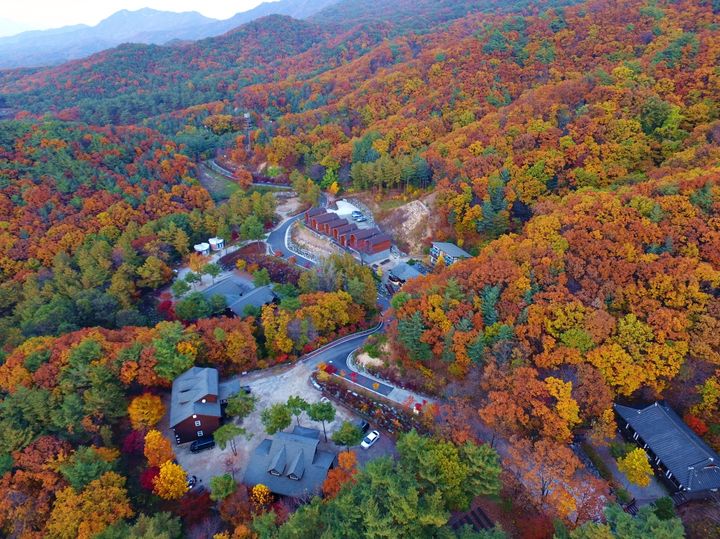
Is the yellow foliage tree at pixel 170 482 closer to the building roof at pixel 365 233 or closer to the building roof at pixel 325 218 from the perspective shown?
the building roof at pixel 365 233

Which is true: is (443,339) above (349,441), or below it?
above

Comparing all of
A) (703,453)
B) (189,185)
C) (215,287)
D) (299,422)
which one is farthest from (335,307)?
(189,185)

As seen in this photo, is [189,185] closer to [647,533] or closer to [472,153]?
[472,153]

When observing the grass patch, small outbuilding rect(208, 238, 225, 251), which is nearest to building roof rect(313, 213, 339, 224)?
small outbuilding rect(208, 238, 225, 251)

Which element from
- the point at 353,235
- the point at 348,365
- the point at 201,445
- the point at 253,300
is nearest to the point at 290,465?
the point at 201,445

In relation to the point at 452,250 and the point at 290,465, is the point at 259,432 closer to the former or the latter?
the point at 290,465

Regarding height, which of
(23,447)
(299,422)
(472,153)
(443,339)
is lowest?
(299,422)
